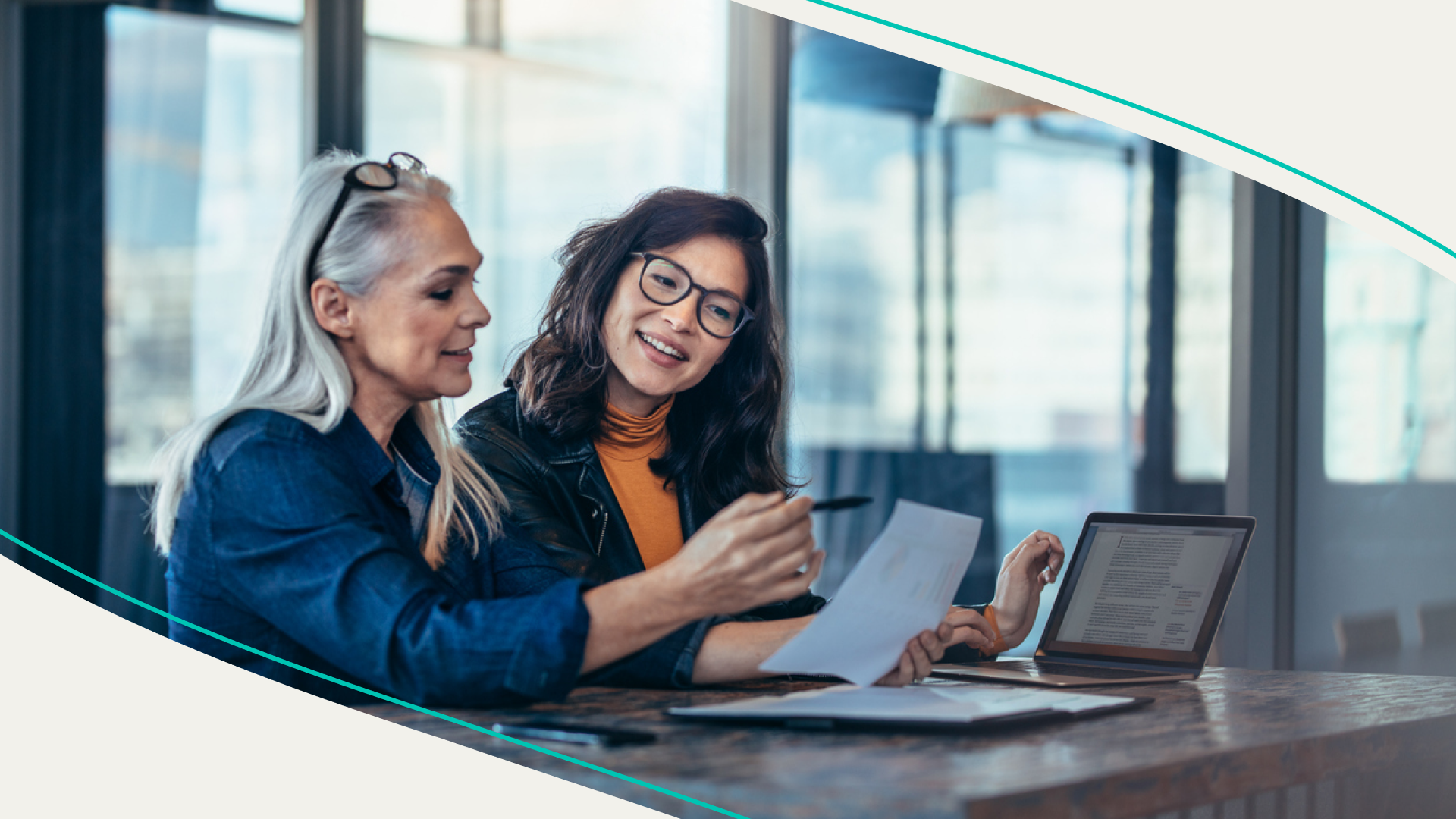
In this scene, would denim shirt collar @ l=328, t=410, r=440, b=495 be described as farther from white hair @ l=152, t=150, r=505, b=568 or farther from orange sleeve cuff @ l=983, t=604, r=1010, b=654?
orange sleeve cuff @ l=983, t=604, r=1010, b=654

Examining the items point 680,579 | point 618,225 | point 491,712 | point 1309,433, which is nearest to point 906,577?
point 680,579

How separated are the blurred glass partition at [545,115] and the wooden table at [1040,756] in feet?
6.92

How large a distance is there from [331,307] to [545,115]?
230 centimetres

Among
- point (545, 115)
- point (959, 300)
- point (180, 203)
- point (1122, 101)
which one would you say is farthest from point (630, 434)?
point (959, 300)

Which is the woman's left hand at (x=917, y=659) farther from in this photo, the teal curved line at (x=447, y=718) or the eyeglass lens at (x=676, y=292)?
the eyeglass lens at (x=676, y=292)

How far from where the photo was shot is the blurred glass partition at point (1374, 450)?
198 centimetres

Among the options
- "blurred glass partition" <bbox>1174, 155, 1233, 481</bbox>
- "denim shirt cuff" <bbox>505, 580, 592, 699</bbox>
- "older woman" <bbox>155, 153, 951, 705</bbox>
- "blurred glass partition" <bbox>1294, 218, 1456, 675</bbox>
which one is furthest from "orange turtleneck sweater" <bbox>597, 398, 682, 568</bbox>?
"blurred glass partition" <bbox>1174, 155, 1233, 481</bbox>

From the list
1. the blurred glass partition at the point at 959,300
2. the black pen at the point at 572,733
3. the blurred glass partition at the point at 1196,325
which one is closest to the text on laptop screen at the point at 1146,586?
the black pen at the point at 572,733

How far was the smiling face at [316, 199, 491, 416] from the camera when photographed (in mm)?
931

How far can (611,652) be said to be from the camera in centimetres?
81

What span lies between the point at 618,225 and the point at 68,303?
113cm

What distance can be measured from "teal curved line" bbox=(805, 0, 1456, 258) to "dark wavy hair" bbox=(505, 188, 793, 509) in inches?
9.5

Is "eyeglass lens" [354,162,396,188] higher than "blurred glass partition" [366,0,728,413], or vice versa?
"blurred glass partition" [366,0,728,413]

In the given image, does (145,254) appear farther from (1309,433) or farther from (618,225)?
(1309,433)
